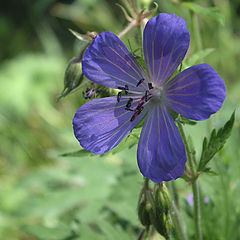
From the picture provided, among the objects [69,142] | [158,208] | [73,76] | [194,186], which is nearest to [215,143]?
[194,186]

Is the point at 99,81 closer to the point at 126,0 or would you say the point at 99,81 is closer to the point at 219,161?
the point at 126,0

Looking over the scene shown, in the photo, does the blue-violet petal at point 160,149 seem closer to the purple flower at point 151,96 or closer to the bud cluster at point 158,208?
the purple flower at point 151,96

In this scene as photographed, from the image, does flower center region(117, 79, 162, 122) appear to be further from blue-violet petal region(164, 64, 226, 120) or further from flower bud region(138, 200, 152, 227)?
flower bud region(138, 200, 152, 227)

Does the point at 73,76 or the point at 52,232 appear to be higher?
the point at 73,76

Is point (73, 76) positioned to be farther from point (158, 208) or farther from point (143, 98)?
point (158, 208)

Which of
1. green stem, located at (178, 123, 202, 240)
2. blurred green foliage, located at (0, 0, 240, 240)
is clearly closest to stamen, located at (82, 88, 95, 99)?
blurred green foliage, located at (0, 0, 240, 240)

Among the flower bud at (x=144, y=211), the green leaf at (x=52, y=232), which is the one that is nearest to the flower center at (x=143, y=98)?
the flower bud at (x=144, y=211)
